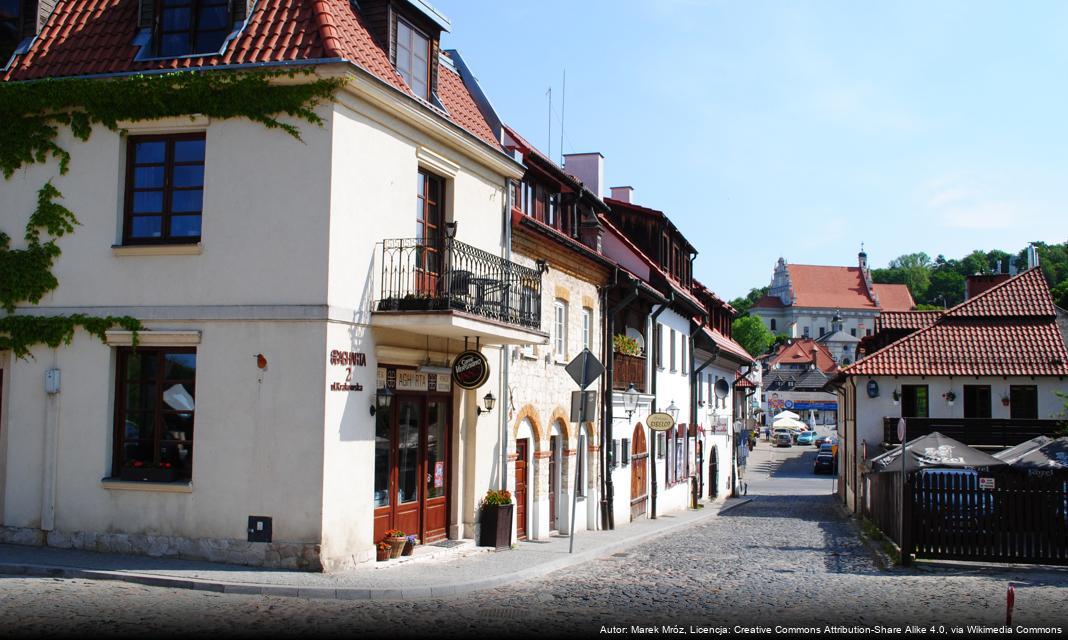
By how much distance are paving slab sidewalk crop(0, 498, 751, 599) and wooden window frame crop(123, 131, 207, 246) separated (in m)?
4.20

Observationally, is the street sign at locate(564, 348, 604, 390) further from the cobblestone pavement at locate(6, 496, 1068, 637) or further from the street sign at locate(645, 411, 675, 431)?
the street sign at locate(645, 411, 675, 431)

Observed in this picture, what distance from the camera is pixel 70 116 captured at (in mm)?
14156

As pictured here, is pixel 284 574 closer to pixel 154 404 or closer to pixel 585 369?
pixel 154 404

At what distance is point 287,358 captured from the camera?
1312 centimetres

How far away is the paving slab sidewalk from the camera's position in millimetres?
11648

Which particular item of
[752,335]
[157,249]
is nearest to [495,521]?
[157,249]

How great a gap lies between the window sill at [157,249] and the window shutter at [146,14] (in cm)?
317

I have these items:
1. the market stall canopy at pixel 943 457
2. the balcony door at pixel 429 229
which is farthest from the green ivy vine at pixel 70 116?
the market stall canopy at pixel 943 457

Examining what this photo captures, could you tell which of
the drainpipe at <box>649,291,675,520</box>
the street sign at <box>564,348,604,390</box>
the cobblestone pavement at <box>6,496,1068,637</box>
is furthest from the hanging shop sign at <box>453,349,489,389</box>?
the drainpipe at <box>649,291,675,520</box>

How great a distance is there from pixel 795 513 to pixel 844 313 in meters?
141

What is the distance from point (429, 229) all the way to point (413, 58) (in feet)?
9.00

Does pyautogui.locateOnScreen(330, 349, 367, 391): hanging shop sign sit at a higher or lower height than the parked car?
higher

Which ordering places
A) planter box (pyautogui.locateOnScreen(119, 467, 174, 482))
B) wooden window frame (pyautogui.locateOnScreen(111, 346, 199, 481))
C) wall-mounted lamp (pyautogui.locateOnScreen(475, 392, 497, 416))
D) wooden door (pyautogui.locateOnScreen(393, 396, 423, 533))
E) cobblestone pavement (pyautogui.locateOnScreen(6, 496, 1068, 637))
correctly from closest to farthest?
1. cobblestone pavement (pyautogui.locateOnScreen(6, 496, 1068, 637))
2. planter box (pyautogui.locateOnScreen(119, 467, 174, 482))
3. wooden window frame (pyautogui.locateOnScreen(111, 346, 199, 481))
4. wooden door (pyautogui.locateOnScreen(393, 396, 423, 533))
5. wall-mounted lamp (pyautogui.locateOnScreen(475, 392, 497, 416))

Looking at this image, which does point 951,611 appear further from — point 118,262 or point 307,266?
point 118,262
